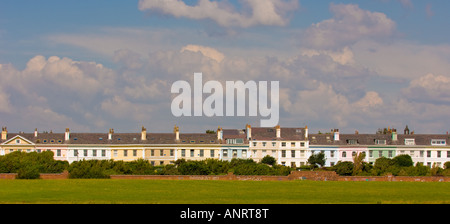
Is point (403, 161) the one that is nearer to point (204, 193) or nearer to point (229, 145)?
point (229, 145)

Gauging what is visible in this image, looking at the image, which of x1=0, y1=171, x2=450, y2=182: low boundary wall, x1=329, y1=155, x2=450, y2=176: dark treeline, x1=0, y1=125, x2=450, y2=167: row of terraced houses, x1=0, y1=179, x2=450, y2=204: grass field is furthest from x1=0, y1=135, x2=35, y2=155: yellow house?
x1=0, y1=179, x2=450, y2=204: grass field

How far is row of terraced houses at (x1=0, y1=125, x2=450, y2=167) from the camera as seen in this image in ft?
362

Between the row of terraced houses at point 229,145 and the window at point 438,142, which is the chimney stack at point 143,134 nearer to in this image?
the row of terraced houses at point 229,145

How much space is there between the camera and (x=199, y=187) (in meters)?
52.0

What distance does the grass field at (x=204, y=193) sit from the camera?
128 feet

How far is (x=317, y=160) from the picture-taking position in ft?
353

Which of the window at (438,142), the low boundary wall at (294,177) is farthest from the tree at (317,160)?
the low boundary wall at (294,177)

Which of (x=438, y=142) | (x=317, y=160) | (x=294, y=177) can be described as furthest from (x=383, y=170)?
(x=438, y=142)

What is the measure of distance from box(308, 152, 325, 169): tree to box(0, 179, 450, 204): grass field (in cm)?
5227
